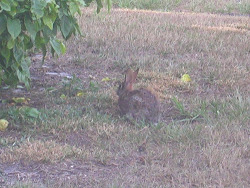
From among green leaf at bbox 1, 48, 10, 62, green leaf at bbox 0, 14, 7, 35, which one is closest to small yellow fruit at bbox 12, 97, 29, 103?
green leaf at bbox 1, 48, 10, 62

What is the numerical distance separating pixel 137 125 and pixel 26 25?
1.55 m

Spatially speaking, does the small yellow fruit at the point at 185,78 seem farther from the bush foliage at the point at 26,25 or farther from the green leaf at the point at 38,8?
the green leaf at the point at 38,8

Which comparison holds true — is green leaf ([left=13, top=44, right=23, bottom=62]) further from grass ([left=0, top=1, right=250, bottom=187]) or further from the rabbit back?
the rabbit back

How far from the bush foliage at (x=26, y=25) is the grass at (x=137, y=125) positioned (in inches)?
21.0

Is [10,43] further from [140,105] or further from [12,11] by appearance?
[140,105]

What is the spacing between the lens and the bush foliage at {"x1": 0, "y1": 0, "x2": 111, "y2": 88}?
4391mm

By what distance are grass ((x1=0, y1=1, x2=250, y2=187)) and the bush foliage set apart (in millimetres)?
532

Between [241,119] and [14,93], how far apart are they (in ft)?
9.16

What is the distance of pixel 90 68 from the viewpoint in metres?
7.31

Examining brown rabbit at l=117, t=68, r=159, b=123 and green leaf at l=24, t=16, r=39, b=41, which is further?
brown rabbit at l=117, t=68, r=159, b=123

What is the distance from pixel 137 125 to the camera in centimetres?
529

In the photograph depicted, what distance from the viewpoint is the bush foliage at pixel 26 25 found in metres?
4.39

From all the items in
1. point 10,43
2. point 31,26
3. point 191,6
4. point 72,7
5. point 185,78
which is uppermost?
point 72,7

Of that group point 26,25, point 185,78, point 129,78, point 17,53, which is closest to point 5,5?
point 26,25
